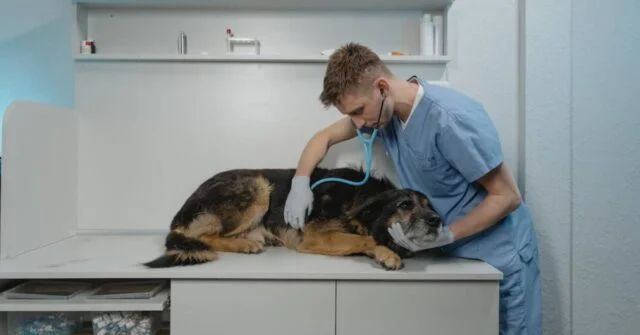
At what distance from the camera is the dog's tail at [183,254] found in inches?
54.8

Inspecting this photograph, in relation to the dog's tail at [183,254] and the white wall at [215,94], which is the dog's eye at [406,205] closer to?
the white wall at [215,94]

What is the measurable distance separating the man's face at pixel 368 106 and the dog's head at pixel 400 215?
11.1 inches

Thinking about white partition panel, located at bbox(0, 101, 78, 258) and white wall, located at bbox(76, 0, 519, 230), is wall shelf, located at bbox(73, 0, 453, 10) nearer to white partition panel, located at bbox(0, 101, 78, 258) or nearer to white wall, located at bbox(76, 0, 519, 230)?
white wall, located at bbox(76, 0, 519, 230)

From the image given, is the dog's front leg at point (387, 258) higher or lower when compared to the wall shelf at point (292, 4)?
lower

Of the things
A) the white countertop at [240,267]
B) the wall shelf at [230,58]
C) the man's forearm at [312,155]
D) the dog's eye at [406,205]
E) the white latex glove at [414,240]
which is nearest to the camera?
the white countertop at [240,267]

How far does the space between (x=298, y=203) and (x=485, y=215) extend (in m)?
0.65

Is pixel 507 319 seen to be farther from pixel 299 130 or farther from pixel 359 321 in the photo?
pixel 299 130

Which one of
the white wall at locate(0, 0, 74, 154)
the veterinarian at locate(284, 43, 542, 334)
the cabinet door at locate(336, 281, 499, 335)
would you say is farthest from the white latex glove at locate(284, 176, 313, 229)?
the white wall at locate(0, 0, 74, 154)

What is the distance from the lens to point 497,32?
1963mm

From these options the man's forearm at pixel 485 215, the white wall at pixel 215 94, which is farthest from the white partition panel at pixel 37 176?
the man's forearm at pixel 485 215

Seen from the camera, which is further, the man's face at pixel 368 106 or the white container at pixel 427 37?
the white container at pixel 427 37

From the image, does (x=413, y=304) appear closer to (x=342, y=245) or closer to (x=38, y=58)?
(x=342, y=245)

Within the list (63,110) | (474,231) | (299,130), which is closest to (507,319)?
(474,231)

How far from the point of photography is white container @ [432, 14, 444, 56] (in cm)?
192
